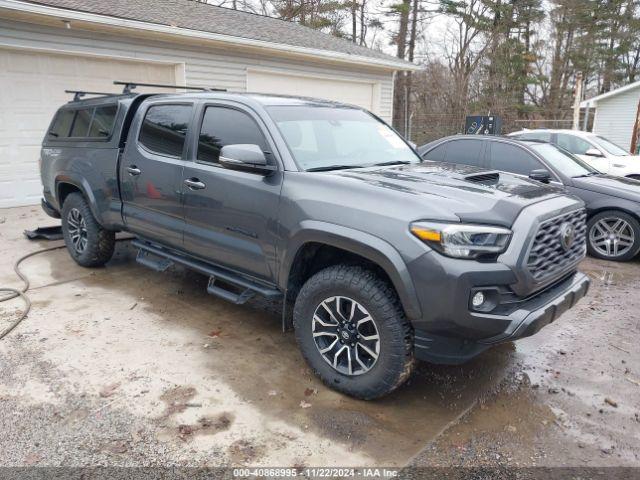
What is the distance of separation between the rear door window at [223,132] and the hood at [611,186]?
15.9 ft

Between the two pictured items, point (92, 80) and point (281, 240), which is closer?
point (281, 240)

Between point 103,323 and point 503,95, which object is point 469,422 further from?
point 503,95

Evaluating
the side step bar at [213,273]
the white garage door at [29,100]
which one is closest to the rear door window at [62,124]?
the side step bar at [213,273]

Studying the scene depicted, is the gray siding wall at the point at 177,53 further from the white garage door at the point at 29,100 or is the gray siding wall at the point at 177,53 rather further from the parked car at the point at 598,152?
the parked car at the point at 598,152

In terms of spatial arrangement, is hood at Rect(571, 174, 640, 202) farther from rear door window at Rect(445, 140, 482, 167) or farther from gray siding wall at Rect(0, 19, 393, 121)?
gray siding wall at Rect(0, 19, 393, 121)

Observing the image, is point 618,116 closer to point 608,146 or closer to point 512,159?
point 608,146

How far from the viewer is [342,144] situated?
12.9 feet

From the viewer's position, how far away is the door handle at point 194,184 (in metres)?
3.93

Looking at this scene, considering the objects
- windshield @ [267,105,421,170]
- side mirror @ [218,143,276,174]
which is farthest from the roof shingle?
side mirror @ [218,143,276,174]

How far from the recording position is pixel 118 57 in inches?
376

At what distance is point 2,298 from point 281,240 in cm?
319

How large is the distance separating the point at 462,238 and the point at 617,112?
86.0 feet

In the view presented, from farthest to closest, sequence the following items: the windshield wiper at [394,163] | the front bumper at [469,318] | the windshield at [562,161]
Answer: the windshield at [562,161]
the windshield wiper at [394,163]
the front bumper at [469,318]

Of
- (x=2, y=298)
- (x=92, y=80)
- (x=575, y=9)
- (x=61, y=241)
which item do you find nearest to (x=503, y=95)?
(x=575, y=9)
